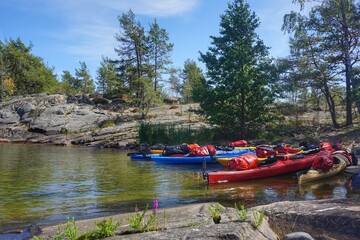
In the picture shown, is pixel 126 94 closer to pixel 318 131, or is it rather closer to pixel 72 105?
pixel 72 105

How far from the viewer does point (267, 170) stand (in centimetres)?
1068

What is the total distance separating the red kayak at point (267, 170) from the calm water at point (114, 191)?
0.77ft

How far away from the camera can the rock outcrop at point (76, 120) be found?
2920cm

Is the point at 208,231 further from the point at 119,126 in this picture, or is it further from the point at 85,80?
the point at 85,80

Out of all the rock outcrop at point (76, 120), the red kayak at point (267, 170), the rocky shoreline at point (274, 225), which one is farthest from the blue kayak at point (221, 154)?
the rocky shoreline at point (274, 225)

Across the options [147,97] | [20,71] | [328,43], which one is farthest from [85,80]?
[328,43]

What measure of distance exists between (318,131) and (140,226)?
20.3m

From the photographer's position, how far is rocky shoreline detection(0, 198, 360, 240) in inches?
148

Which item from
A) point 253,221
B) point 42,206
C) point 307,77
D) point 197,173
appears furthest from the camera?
point 307,77

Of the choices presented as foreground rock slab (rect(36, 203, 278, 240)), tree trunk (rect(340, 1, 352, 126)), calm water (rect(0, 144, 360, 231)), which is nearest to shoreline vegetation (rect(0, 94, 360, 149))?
tree trunk (rect(340, 1, 352, 126))

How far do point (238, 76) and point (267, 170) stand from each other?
454 inches

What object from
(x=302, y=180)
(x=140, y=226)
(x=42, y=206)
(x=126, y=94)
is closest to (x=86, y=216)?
(x=42, y=206)

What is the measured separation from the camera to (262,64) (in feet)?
71.8

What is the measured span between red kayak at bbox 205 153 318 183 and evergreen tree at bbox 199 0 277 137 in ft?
34.5
